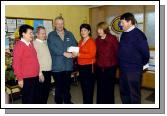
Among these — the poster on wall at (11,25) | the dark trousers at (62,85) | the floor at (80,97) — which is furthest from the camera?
the poster on wall at (11,25)

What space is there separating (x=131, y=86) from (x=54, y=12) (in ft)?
9.47

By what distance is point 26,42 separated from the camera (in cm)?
212

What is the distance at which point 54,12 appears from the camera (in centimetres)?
443

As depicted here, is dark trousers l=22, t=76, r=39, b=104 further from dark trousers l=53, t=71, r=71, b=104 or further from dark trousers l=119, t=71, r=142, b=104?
dark trousers l=119, t=71, r=142, b=104

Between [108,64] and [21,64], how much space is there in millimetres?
1049

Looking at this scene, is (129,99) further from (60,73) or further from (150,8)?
(150,8)

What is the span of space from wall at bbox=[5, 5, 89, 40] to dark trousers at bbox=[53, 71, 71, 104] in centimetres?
176

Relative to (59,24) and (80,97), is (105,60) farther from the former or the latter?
(80,97)

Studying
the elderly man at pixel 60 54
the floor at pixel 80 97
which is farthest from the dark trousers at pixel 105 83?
the floor at pixel 80 97

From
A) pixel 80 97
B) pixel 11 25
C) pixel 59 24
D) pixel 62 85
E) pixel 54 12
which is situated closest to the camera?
pixel 59 24

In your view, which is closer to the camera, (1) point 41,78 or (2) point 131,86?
(2) point 131,86

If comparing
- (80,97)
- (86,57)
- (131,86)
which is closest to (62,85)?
(86,57)

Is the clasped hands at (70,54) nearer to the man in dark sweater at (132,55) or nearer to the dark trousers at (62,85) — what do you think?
the dark trousers at (62,85)

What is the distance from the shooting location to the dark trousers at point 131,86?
2.14 m
